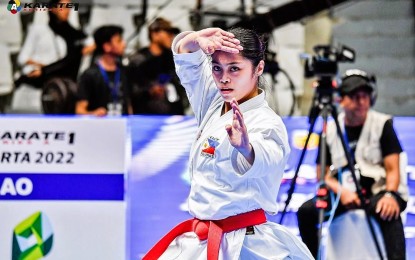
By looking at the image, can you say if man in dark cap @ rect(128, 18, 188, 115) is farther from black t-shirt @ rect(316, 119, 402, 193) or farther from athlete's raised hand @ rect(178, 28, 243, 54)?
athlete's raised hand @ rect(178, 28, 243, 54)

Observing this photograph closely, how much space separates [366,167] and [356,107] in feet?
1.40

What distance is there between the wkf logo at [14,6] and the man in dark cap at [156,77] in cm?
90

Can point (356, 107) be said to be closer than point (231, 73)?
No

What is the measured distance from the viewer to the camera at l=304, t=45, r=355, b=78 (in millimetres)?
6090

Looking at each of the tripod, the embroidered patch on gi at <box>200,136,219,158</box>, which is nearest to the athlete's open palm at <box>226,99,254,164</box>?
the embroidered patch on gi at <box>200,136,219,158</box>

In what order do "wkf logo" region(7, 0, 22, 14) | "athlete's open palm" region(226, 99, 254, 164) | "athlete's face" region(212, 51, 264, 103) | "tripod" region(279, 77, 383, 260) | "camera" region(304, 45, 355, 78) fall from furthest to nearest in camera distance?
"wkf logo" region(7, 0, 22, 14) → "camera" region(304, 45, 355, 78) → "tripod" region(279, 77, 383, 260) → "athlete's face" region(212, 51, 264, 103) → "athlete's open palm" region(226, 99, 254, 164)

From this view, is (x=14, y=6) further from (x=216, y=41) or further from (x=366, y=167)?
(x=216, y=41)

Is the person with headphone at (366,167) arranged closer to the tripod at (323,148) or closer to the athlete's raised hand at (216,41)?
the tripod at (323,148)

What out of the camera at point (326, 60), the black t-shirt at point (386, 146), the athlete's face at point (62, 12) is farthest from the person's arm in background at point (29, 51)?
the black t-shirt at point (386, 146)

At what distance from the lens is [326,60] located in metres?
6.09

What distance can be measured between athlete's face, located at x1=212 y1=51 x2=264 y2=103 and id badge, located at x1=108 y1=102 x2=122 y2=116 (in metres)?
2.66

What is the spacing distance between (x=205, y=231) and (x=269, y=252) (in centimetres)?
28

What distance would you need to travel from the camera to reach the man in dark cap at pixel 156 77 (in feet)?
21.6

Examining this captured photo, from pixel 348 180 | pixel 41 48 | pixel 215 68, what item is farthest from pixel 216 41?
pixel 41 48
